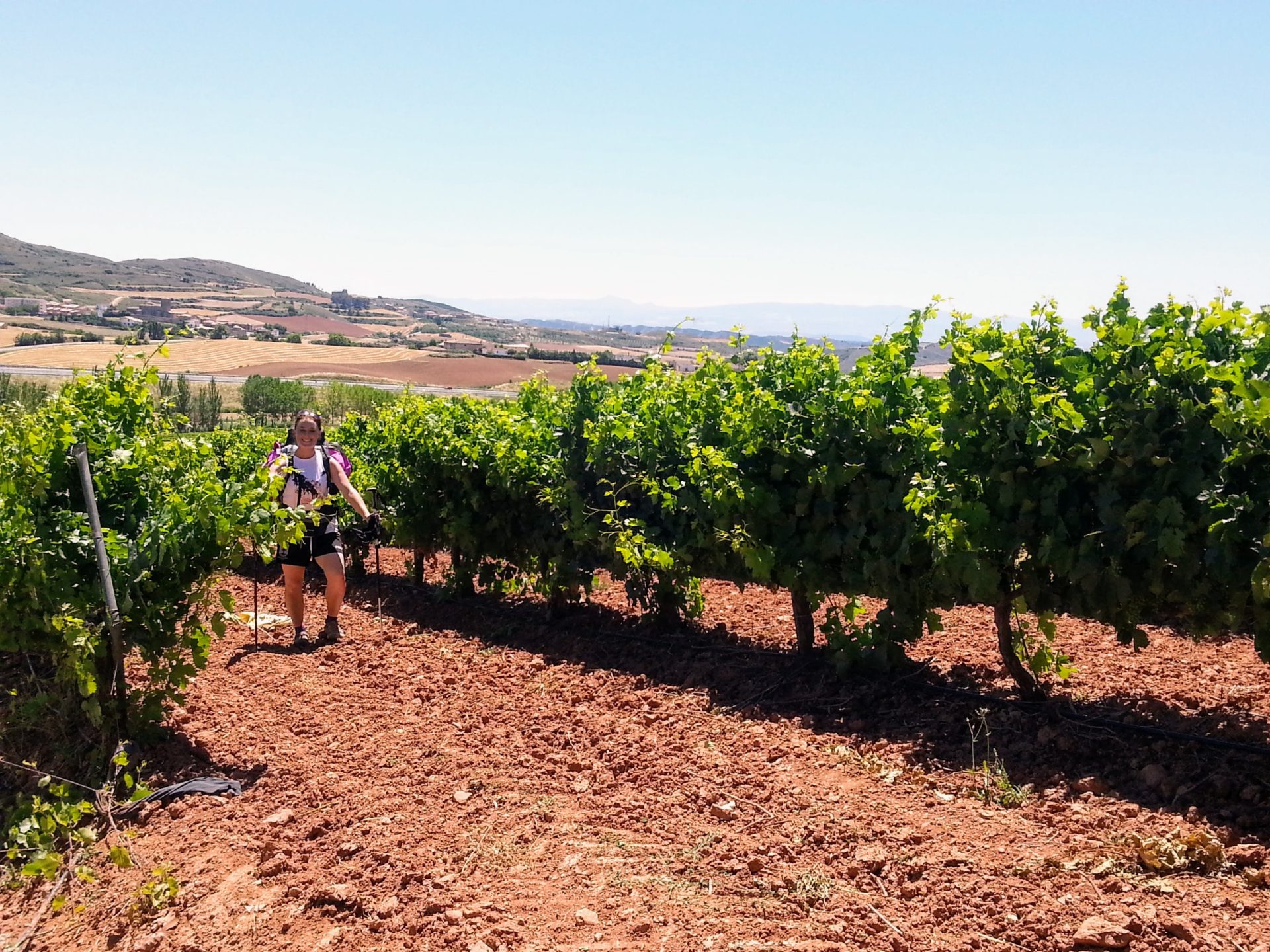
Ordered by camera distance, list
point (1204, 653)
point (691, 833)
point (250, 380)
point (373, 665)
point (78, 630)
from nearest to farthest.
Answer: point (691, 833), point (78, 630), point (1204, 653), point (373, 665), point (250, 380)

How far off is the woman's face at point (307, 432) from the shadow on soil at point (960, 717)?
1.98 m

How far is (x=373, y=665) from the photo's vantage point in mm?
6844

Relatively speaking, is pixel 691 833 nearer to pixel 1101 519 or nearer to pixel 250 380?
pixel 1101 519

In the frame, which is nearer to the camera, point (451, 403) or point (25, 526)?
point (25, 526)

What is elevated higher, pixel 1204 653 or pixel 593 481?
pixel 593 481

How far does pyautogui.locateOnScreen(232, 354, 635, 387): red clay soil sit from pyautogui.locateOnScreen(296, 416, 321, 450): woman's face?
173ft

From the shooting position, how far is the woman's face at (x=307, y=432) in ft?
23.1

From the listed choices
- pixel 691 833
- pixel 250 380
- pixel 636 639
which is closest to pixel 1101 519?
pixel 691 833

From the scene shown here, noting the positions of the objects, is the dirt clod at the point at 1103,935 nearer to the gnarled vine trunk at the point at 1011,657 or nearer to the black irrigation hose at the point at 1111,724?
the black irrigation hose at the point at 1111,724

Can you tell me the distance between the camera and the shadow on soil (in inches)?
160

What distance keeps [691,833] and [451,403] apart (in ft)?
19.2

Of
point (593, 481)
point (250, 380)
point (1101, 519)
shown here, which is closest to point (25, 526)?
point (593, 481)

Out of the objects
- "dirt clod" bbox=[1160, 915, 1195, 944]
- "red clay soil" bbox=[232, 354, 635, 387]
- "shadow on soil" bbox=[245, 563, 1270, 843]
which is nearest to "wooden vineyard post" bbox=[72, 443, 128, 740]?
"shadow on soil" bbox=[245, 563, 1270, 843]

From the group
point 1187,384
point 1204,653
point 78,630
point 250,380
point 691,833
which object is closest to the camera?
point 691,833
